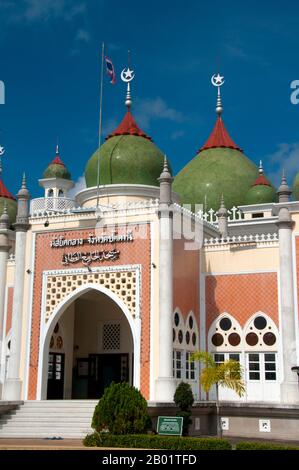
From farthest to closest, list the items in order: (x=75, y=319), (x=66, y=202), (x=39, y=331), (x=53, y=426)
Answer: (x=66, y=202) < (x=75, y=319) < (x=39, y=331) < (x=53, y=426)

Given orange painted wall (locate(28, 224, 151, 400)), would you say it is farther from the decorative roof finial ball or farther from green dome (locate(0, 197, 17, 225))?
green dome (locate(0, 197, 17, 225))

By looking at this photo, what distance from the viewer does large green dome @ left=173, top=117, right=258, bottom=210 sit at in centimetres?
3092

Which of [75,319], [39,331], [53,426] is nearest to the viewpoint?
[53,426]

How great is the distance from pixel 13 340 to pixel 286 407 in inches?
320

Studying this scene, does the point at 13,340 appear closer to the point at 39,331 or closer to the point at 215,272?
the point at 39,331

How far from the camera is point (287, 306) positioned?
20453 mm

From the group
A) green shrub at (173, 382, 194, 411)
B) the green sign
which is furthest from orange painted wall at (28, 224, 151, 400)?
the green sign

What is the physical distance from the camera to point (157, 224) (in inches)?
811

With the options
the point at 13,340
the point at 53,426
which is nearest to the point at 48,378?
the point at 13,340

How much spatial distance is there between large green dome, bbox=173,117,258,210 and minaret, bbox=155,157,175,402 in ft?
32.7

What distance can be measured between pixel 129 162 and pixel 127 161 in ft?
0.26

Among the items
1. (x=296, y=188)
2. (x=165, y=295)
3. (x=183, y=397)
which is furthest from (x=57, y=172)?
(x=183, y=397)

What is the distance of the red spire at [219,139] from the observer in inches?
1307

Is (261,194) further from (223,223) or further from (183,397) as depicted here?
(183,397)
